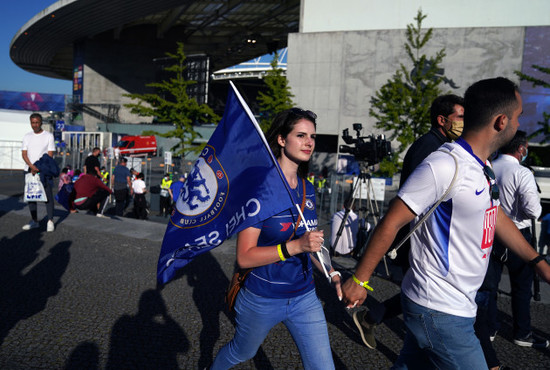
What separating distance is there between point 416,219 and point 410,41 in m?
24.5

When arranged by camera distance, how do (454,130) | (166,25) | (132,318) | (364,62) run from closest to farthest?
(454,130), (132,318), (364,62), (166,25)

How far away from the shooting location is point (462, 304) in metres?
1.99

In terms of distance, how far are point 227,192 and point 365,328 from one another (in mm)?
1990

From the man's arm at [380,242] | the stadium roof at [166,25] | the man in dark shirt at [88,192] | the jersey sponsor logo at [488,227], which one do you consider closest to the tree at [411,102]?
the man in dark shirt at [88,192]

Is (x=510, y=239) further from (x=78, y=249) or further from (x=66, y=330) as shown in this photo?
(x=78, y=249)

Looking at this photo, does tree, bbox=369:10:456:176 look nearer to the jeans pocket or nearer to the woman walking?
the woman walking

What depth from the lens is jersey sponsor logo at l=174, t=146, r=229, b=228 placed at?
2617mm

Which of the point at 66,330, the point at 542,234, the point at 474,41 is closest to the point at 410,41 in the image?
the point at 474,41

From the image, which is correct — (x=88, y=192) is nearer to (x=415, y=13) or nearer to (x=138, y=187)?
(x=138, y=187)

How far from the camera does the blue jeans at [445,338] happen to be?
6.40 ft

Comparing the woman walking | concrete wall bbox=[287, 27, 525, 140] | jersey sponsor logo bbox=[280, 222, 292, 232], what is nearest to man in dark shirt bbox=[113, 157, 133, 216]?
the woman walking

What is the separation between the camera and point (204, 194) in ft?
8.73

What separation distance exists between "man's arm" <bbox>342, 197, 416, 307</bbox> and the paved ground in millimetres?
1854

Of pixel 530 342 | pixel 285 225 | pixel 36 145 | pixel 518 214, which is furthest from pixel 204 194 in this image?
pixel 36 145
